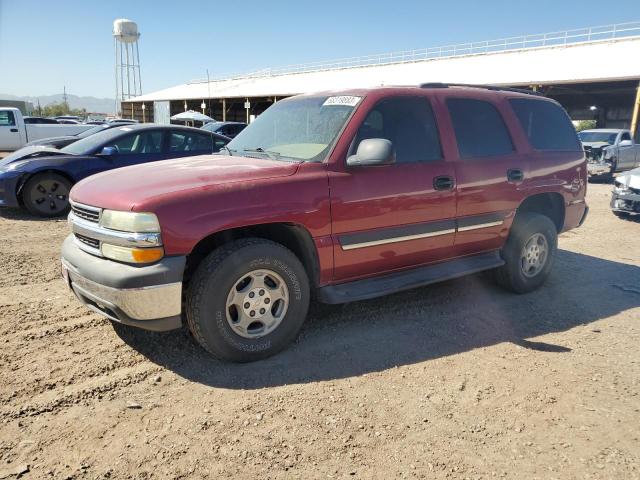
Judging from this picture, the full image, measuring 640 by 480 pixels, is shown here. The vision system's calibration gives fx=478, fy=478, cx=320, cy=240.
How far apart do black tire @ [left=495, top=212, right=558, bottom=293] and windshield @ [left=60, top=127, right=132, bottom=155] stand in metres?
6.41

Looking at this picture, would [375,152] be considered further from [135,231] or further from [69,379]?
[69,379]

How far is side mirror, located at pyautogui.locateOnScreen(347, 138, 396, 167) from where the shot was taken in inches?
134

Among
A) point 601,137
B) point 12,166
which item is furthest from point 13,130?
point 601,137

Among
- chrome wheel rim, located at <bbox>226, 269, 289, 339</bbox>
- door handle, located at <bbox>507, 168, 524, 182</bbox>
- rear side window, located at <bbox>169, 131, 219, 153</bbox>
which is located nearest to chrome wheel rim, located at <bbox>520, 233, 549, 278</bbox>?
door handle, located at <bbox>507, 168, 524, 182</bbox>

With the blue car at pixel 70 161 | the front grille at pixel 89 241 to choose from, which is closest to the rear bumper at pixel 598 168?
the blue car at pixel 70 161

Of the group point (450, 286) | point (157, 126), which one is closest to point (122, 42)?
point (157, 126)

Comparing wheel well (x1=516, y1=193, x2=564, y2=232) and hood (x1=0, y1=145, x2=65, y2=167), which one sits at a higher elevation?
hood (x1=0, y1=145, x2=65, y2=167)

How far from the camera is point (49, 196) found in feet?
25.7

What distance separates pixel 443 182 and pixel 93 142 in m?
6.55

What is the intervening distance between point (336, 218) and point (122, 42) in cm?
7177

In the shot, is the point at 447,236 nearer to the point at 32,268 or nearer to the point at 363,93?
the point at 363,93

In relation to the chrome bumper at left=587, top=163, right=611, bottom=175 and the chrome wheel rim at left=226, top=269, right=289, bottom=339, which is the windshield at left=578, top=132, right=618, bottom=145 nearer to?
the chrome bumper at left=587, top=163, right=611, bottom=175

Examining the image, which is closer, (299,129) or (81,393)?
Result: (81,393)

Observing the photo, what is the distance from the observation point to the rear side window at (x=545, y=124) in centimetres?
490
